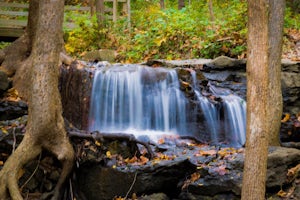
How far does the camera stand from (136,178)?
707 cm

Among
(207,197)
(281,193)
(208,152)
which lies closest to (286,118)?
(208,152)

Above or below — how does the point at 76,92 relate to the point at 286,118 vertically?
above

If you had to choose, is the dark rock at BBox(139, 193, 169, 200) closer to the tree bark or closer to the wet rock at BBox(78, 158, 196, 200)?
the wet rock at BBox(78, 158, 196, 200)

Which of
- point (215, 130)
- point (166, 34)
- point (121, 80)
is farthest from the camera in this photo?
point (166, 34)

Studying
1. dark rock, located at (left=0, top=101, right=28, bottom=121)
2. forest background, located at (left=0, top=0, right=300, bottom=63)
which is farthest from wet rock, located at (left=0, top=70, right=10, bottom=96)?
forest background, located at (left=0, top=0, right=300, bottom=63)

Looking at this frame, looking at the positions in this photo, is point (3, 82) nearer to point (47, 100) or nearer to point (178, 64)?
point (47, 100)

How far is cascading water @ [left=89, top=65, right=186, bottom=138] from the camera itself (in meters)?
9.91

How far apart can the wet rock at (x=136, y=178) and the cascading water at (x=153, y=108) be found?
7.08 feet

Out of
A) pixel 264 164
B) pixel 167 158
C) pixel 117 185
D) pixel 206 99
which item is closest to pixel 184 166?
pixel 167 158

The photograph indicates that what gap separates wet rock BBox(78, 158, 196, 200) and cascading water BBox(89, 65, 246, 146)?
85.0 inches

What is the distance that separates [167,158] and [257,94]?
323 centimetres

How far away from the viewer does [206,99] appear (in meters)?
10.2

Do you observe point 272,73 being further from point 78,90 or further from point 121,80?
point 78,90

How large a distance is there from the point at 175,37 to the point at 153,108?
18.7 ft
